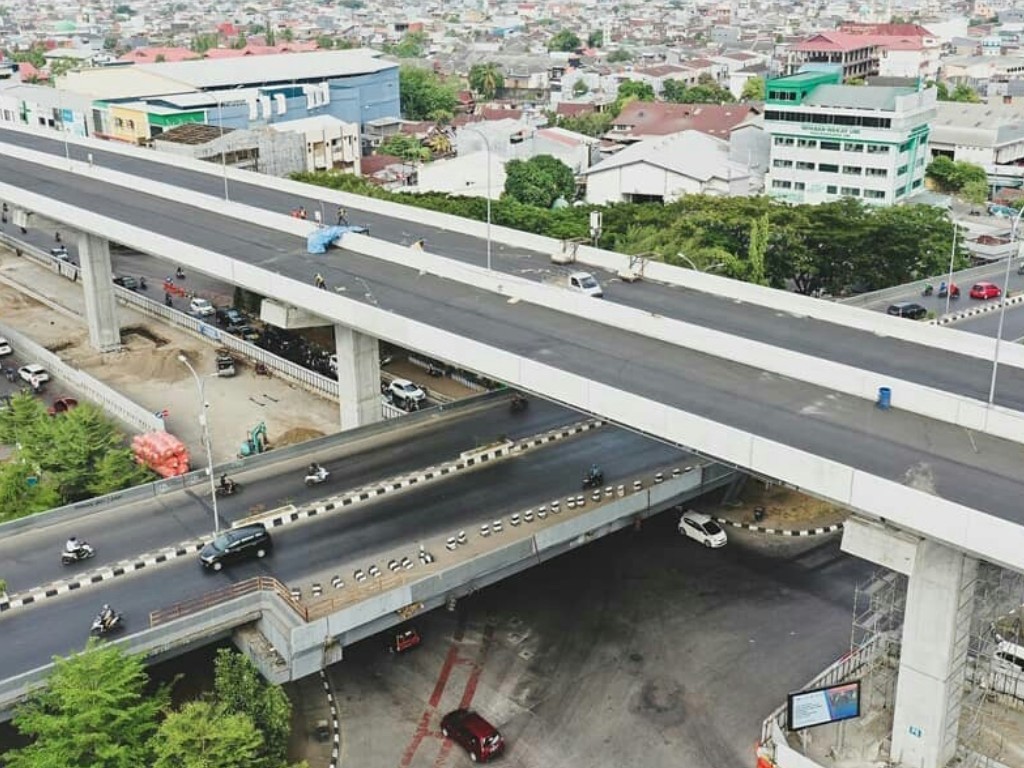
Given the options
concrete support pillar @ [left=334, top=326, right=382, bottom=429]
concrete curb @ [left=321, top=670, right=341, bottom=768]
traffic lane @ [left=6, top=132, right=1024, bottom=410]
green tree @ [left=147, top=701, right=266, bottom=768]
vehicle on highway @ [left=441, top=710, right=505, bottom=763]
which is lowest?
concrete curb @ [left=321, top=670, right=341, bottom=768]

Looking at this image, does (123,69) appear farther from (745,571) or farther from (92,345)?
(745,571)

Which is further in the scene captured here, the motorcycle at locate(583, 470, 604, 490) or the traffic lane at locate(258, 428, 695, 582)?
the motorcycle at locate(583, 470, 604, 490)

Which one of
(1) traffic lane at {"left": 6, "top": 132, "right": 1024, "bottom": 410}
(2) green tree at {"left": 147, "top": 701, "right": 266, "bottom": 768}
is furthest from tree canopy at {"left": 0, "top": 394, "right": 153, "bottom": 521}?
(2) green tree at {"left": 147, "top": 701, "right": 266, "bottom": 768}

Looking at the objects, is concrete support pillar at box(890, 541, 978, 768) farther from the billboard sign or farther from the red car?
the red car

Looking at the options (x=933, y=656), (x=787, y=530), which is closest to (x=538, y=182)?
(x=787, y=530)

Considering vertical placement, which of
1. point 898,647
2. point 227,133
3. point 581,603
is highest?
point 227,133

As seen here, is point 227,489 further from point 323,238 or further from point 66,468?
point 323,238

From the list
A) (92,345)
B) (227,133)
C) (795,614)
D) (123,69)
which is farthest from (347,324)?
(123,69)
